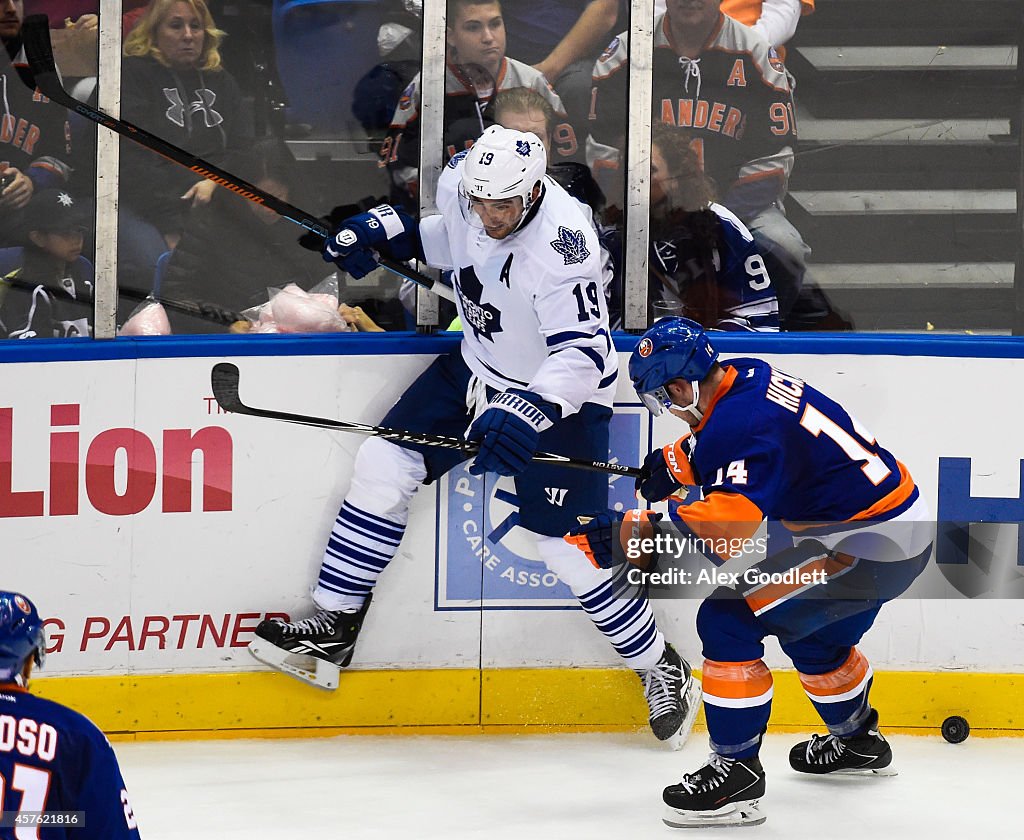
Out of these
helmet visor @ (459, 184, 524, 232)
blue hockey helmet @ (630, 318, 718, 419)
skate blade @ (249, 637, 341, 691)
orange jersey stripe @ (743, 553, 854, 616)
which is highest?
helmet visor @ (459, 184, 524, 232)

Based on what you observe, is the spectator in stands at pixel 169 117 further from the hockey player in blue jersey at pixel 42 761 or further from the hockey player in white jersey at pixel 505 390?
the hockey player in blue jersey at pixel 42 761

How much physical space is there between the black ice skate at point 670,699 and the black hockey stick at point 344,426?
0.56 meters

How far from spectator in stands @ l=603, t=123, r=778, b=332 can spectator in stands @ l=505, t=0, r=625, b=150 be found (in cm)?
25

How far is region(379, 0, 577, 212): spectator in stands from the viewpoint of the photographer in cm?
377

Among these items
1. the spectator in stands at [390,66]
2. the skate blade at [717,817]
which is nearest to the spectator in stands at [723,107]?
the spectator in stands at [390,66]

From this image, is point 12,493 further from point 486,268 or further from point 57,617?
point 486,268

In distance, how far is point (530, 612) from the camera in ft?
12.7

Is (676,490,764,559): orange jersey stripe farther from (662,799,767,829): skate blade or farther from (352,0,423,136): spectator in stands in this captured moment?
(352,0,423,136): spectator in stands

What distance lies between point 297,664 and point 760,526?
124 centimetres

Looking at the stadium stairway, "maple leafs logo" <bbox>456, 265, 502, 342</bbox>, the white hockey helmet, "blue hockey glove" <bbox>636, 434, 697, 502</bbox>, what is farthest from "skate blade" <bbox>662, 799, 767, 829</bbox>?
the white hockey helmet

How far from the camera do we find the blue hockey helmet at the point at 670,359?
3146 millimetres

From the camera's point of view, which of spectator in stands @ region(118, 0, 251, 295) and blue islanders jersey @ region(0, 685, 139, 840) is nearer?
blue islanders jersey @ region(0, 685, 139, 840)

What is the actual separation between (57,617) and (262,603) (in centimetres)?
49

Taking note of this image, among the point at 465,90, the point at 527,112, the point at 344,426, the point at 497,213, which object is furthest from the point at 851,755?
the point at 465,90
